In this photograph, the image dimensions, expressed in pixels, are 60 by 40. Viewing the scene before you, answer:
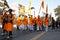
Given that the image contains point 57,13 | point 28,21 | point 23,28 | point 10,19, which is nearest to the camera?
point 10,19

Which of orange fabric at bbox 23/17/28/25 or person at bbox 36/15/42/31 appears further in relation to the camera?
person at bbox 36/15/42/31

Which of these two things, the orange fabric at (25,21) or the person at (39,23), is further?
the person at (39,23)

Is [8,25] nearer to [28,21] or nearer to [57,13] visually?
[28,21]

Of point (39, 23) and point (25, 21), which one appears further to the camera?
point (39, 23)

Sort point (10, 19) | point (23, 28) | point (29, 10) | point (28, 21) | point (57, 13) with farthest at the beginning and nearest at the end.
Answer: point (57, 13), point (29, 10), point (28, 21), point (23, 28), point (10, 19)

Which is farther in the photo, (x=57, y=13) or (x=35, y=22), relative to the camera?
(x=57, y=13)

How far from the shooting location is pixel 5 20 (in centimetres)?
1733

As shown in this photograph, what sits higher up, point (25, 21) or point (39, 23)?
point (25, 21)

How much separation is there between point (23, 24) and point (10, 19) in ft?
45.4

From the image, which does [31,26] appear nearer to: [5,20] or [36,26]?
[36,26]

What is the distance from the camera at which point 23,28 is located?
2980 cm

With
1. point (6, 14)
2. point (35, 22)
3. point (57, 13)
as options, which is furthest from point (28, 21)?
point (57, 13)

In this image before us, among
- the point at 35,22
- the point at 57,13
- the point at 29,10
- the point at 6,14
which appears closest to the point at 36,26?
the point at 35,22

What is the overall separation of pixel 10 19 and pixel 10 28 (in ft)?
2.00
